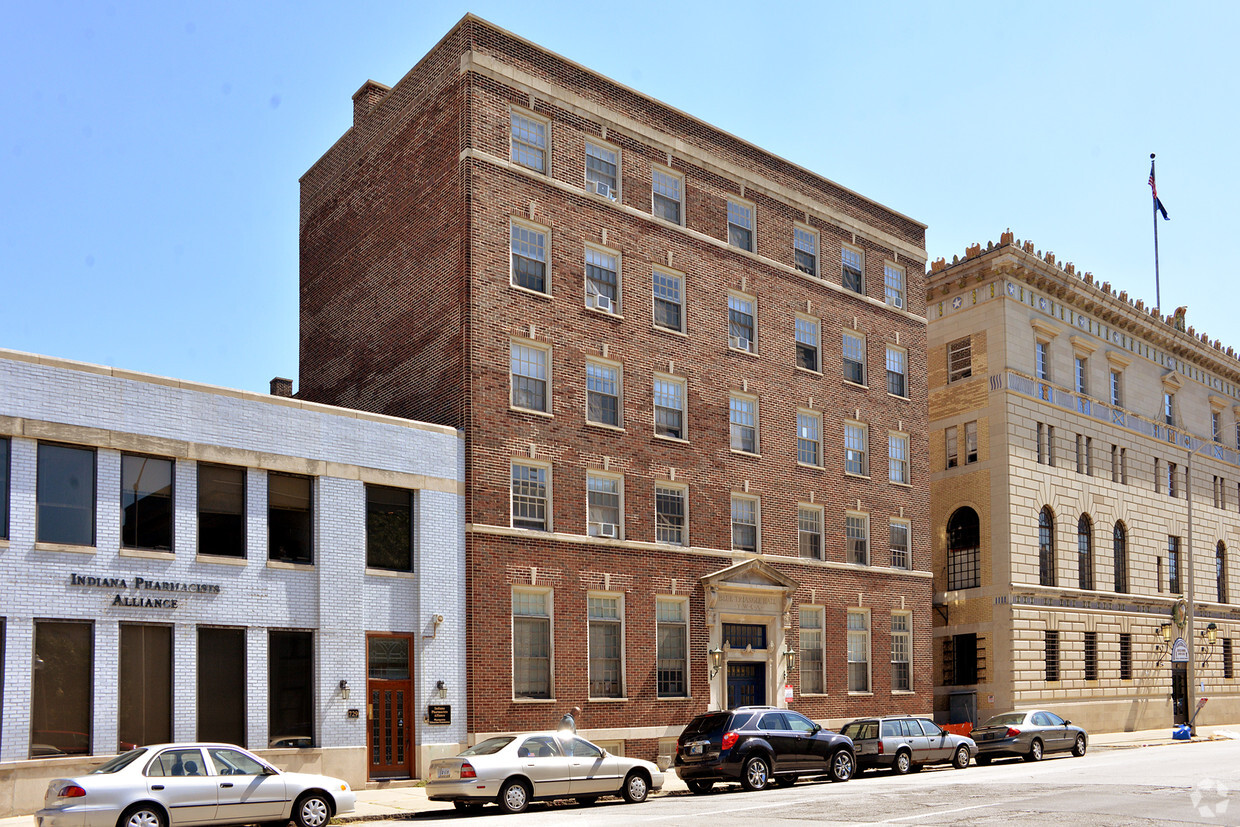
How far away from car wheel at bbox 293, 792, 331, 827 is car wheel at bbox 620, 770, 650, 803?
20.1ft

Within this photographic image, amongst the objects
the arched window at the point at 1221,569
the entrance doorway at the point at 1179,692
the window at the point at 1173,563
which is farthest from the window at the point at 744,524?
the arched window at the point at 1221,569

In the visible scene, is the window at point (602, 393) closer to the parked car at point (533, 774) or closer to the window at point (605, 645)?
the window at point (605, 645)

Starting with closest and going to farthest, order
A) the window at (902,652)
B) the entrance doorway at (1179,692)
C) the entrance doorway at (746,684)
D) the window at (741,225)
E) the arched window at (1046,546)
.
→ the entrance doorway at (746,684) < the window at (741,225) < the window at (902,652) < the arched window at (1046,546) < the entrance doorway at (1179,692)

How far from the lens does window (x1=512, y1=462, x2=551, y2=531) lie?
95.6ft

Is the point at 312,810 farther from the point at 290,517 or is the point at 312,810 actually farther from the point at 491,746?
the point at 290,517

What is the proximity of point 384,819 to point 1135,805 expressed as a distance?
12534 millimetres

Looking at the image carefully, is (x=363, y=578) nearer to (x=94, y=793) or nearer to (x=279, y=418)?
(x=279, y=418)

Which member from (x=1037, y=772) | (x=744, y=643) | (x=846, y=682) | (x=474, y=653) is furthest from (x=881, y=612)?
(x=474, y=653)

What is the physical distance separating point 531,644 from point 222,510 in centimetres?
840

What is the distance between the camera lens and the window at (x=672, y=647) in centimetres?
3170

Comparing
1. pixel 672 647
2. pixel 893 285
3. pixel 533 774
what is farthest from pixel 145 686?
pixel 893 285

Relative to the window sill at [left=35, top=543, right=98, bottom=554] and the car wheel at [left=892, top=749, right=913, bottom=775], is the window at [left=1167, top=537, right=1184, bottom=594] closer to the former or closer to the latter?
the car wheel at [left=892, top=749, right=913, bottom=775]

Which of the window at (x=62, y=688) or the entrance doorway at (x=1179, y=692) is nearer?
the window at (x=62, y=688)

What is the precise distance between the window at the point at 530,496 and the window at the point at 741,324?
27.4ft
